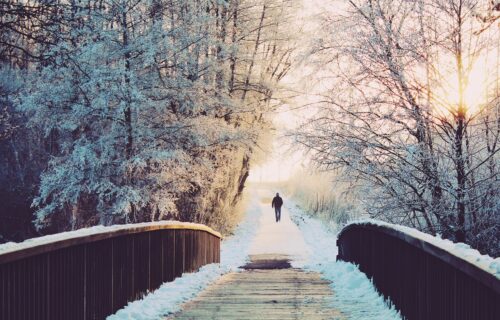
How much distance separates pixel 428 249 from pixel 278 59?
62.9 feet

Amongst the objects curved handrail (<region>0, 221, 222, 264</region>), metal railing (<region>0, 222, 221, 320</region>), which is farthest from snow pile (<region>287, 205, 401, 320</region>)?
curved handrail (<region>0, 221, 222, 264</region>)

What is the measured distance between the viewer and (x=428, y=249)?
16.4ft

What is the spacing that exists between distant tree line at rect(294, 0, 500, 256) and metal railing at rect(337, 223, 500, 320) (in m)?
1.80

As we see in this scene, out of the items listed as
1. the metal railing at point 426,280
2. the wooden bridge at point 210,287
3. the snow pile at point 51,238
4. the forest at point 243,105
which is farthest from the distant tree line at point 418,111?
the snow pile at point 51,238

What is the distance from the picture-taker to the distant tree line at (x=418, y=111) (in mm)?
9508

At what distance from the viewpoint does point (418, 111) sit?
9.83 meters

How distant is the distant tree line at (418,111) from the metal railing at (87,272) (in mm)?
3537

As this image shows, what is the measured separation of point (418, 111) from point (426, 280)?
16.7ft

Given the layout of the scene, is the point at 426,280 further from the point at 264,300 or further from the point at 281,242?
the point at 281,242


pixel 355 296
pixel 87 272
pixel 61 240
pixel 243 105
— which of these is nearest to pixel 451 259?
pixel 61 240

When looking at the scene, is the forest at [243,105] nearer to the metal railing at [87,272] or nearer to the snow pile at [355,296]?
the snow pile at [355,296]

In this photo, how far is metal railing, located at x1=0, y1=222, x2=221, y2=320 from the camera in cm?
427

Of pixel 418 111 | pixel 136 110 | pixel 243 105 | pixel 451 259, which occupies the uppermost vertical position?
pixel 243 105

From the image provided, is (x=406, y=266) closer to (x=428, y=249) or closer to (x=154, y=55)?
(x=428, y=249)
